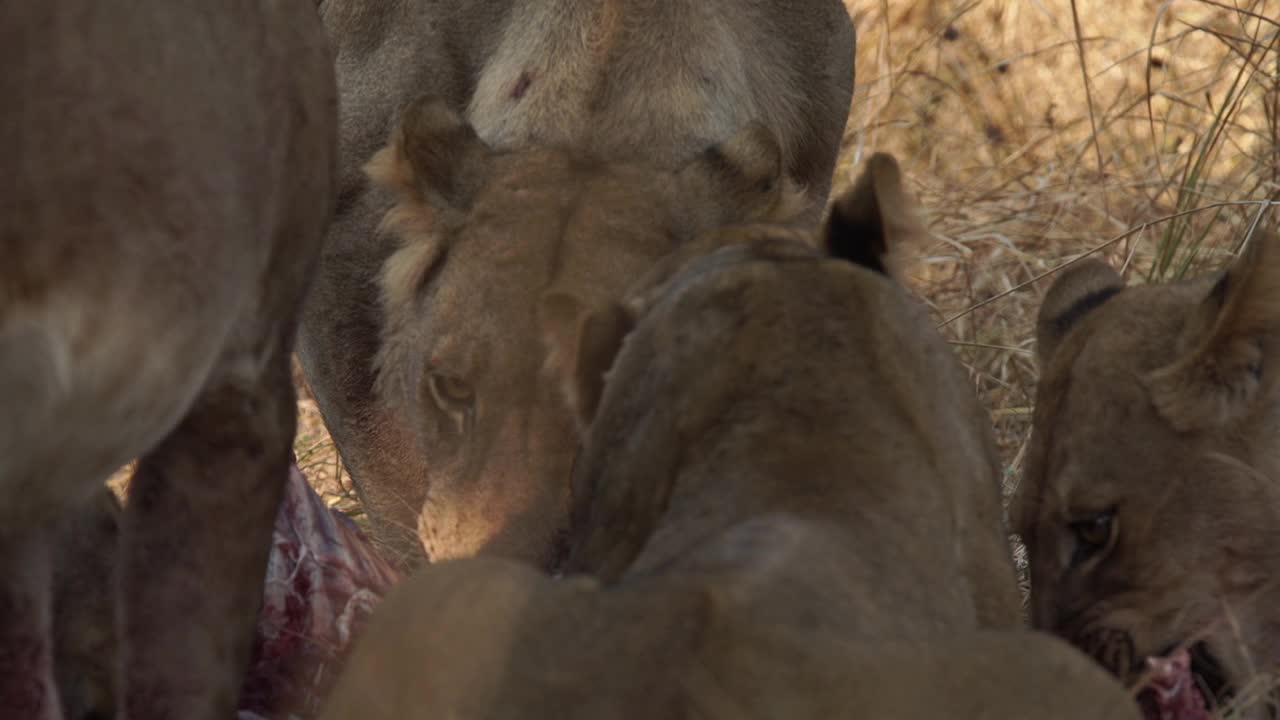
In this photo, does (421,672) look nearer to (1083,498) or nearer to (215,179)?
(215,179)

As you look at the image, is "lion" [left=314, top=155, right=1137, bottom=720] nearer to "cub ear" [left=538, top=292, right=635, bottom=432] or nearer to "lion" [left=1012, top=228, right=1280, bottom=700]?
"cub ear" [left=538, top=292, right=635, bottom=432]

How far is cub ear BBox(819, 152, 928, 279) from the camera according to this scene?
2.27 m

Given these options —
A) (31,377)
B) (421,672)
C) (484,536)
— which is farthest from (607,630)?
(484,536)

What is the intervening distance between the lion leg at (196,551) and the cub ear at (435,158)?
2.65 ft

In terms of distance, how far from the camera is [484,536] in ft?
8.78

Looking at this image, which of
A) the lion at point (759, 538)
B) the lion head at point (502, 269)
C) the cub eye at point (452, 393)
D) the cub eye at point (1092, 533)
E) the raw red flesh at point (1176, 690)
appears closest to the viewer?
the lion at point (759, 538)

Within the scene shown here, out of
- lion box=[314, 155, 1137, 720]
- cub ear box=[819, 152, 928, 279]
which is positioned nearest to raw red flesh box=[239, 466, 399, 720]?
lion box=[314, 155, 1137, 720]

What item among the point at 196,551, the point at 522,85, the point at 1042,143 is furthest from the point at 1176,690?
the point at 1042,143

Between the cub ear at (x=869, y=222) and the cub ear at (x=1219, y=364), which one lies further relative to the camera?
the cub ear at (x=1219, y=364)

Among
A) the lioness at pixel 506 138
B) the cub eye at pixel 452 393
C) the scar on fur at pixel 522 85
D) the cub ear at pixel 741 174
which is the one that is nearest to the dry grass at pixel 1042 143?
the lioness at pixel 506 138

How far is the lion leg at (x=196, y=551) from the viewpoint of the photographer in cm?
226

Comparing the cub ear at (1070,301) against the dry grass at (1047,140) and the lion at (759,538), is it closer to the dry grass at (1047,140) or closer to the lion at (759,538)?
the lion at (759,538)

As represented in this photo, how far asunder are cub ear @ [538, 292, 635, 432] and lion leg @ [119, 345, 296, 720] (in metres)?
0.32

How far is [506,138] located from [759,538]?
1.52 metres
